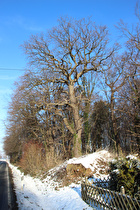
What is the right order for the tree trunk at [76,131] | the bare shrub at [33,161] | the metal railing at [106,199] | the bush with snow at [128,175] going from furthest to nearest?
the bare shrub at [33,161], the tree trunk at [76,131], the bush with snow at [128,175], the metal railing at [106,199]

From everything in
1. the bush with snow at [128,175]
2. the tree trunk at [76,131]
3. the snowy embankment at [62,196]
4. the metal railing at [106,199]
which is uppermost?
the tree trunk at [76,131]

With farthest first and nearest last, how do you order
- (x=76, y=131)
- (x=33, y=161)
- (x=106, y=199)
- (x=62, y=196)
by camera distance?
(x=33, y=161) < (x=76, y=131) < (x=62, y=196) < (x=106, y=199)

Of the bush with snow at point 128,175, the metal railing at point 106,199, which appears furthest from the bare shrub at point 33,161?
the bush with snow at point 128,175

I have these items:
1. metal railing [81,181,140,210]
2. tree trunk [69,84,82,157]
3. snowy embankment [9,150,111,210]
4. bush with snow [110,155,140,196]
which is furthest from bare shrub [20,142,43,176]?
bush with snow [110,155,140,196]

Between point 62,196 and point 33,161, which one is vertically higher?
point 33,161

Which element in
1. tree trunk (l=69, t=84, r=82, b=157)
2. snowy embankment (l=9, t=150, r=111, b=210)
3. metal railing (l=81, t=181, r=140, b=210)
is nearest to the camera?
metal railing (l=81, t=181, r=140, b=210)

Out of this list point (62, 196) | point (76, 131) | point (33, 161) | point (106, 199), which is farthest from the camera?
point (33, 161)

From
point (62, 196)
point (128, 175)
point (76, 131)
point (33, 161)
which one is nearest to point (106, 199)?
point (128, 175)

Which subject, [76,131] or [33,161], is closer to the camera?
[76,131]

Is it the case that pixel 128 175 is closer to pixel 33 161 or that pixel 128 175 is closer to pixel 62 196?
pixel 62 196

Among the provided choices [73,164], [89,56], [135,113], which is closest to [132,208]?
[73,164]

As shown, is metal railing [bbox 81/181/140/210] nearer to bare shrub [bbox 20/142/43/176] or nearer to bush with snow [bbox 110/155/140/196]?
bush with snow [bbox 110/155/140/196]

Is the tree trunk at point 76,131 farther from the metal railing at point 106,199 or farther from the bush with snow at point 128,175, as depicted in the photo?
the bush with snow at point 128,175

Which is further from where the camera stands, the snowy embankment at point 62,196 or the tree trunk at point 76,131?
the tree trunk at point 76,131
